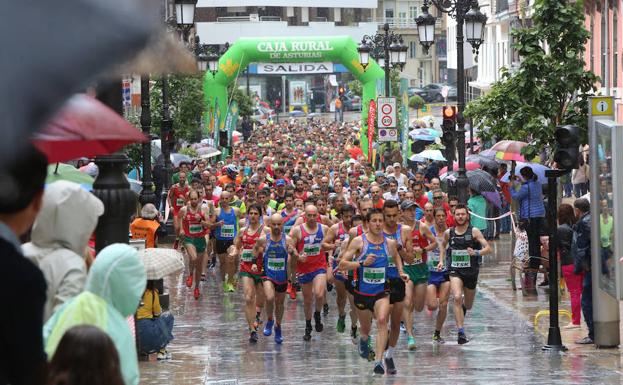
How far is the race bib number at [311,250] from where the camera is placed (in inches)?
697

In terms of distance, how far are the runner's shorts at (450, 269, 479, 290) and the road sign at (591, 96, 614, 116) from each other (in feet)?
8.14

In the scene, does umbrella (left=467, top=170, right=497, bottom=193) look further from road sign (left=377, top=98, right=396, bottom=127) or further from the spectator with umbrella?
road sign (left=377, top=98, right=396, bottom=127)

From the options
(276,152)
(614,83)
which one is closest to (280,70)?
Result: (276,152)

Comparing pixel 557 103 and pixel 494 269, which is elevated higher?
pixel 557 103

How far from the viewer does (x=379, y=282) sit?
1467 centimetres

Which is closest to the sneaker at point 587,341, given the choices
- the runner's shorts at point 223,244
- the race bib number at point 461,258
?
the race bib number at point 461,258

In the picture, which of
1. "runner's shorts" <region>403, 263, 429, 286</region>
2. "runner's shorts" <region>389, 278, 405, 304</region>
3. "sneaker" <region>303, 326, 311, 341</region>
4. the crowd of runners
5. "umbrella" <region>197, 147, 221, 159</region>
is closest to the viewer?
the crowd of runners

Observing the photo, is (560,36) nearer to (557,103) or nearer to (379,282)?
A: (557,103)

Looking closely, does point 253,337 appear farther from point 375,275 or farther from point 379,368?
point 379,368

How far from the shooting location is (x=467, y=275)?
16703 mm

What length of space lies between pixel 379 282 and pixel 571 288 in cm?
353

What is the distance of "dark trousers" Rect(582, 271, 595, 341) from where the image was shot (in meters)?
16.1

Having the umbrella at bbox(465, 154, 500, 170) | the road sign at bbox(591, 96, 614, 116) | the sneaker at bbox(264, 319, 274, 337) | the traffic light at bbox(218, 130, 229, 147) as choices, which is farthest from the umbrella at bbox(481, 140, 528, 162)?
the traffic light at bbox(218, 130, 229, 147)

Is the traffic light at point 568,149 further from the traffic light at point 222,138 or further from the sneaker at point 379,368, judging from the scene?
the traffic light at point 222,138
